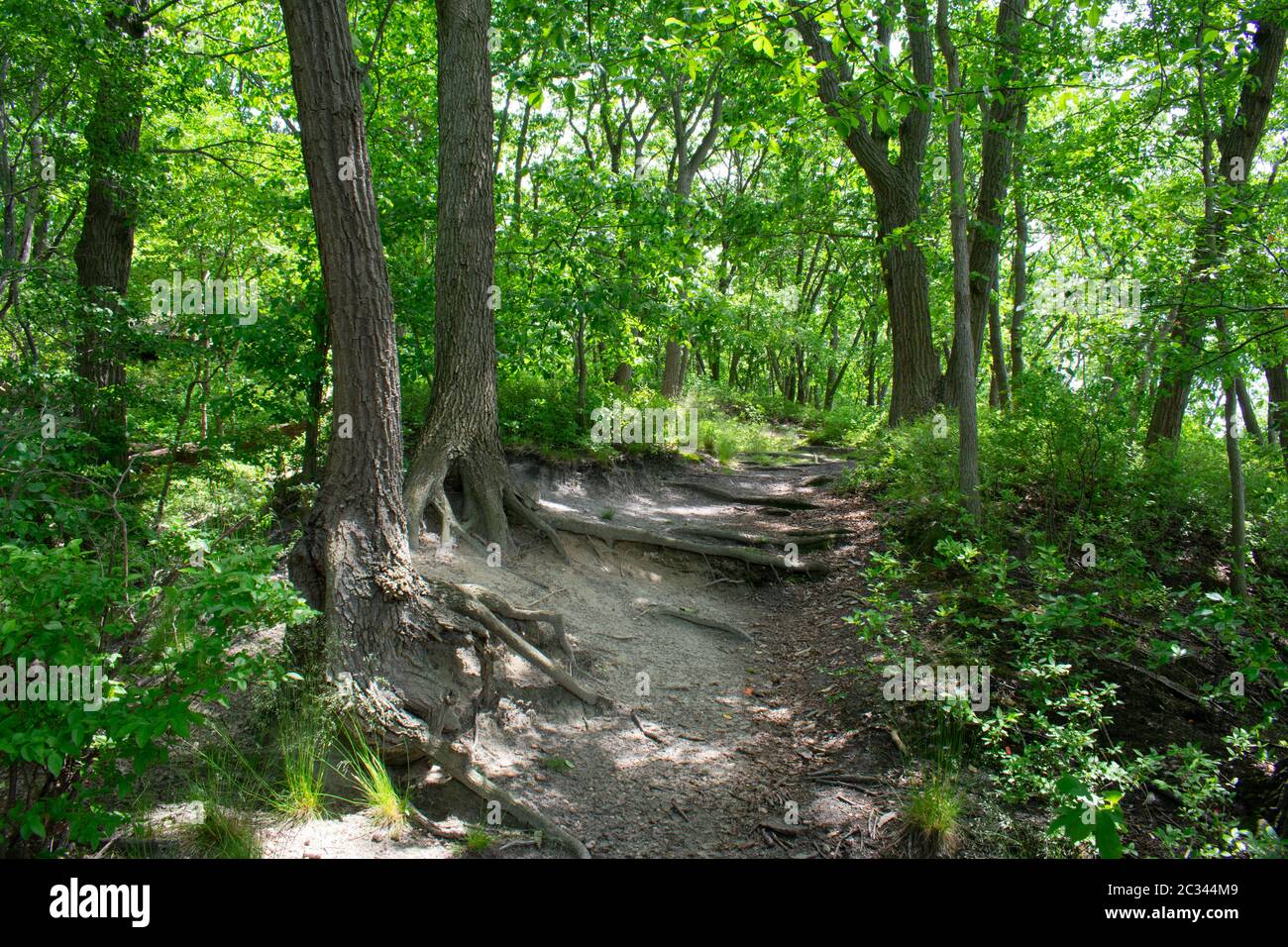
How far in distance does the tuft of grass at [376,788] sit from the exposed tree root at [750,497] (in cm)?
768

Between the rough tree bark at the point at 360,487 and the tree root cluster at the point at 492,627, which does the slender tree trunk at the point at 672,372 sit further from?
the rough tree bark at the point at 360,487

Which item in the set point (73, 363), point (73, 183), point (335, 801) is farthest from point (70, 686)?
point (73, 183)

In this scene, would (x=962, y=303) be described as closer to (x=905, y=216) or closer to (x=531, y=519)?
(x=905, y=216)

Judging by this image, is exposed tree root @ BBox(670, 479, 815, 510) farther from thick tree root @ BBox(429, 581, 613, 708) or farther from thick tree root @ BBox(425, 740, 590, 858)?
thick tree root @ BBox(425, 740, 590, 858)

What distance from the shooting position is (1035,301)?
7957 millimetres

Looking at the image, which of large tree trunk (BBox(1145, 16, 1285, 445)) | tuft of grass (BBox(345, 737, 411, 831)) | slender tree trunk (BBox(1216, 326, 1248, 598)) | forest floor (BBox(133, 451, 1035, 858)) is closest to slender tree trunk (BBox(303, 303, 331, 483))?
forest floor (BBox(133, 451, 1035, 858))

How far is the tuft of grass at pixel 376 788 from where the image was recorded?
4.03m

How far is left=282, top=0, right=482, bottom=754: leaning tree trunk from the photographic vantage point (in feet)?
15.4

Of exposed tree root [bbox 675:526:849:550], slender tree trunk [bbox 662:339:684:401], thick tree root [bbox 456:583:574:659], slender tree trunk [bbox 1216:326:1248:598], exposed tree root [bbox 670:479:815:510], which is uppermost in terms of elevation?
slender tree trunk [bbox 662:339:684:401]

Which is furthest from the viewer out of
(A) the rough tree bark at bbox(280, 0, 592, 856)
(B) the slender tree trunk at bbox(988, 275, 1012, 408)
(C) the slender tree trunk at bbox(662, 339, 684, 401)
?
(C) the slender tree trunk at bbox(662, 339, 684, 401)

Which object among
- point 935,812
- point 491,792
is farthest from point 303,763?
point 935,812

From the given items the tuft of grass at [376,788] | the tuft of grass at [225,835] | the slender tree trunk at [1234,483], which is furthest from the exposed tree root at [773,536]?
the tuft of grass at [225,835]

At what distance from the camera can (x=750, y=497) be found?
37.6 ft

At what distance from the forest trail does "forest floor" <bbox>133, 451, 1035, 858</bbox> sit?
16 millimetres
